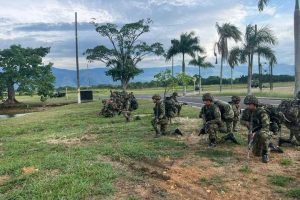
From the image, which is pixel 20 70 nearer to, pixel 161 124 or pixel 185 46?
pixel 185 46

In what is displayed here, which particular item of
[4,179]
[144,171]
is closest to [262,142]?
[144,171]

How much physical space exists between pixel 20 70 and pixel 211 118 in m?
42.8

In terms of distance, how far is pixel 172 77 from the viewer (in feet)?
106

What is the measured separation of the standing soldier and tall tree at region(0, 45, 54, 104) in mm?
40778

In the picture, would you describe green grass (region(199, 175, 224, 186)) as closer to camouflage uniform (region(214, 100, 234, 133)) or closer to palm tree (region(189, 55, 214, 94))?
camouflage uniform (region(214, 100, 234, 133))

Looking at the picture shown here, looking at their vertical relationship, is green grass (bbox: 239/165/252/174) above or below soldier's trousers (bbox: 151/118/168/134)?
below

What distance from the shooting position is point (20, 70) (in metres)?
53.3

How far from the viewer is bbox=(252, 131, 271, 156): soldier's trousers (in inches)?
463

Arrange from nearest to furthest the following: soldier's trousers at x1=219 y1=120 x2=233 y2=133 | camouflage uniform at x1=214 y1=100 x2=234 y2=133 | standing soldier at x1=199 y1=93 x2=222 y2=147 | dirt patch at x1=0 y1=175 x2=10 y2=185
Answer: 1. dirt patch at x1=0 y1=175 x2=10 y2=185
2. standing soldier at x1=199 y1=93 x2=222 y2=147
3. camouflage uniform at x1=214 y1=100 x2=234 y2=133
4. soldier's trousers at x1=219 y1=120 x2=233 y2=133

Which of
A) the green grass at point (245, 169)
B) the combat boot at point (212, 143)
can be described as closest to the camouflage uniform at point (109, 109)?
the combat boot at point (212, 143)

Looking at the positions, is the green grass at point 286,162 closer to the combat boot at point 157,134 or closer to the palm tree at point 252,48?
the combat boot at point 157,134

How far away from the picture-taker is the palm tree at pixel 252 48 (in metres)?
41.6

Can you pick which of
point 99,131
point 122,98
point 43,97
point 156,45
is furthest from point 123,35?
point 99,131

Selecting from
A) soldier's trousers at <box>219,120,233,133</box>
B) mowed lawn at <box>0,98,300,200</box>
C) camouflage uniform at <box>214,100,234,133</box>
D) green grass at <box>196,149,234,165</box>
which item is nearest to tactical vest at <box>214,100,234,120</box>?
camouflage uniform at <box>214,100,234,133</box>
